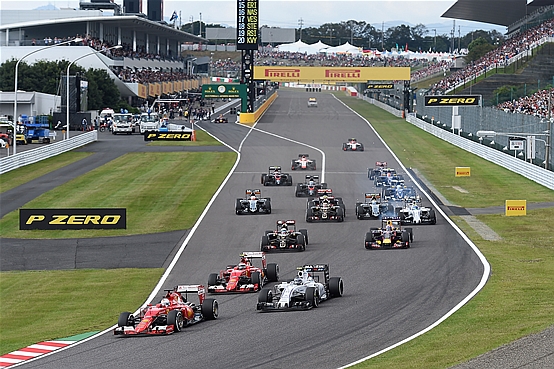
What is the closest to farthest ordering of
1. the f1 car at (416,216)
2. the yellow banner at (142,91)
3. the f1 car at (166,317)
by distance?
1. the f1 car at (166,317)
2. the f1 car at (416,216)
3. the yellow banner at (142,91)

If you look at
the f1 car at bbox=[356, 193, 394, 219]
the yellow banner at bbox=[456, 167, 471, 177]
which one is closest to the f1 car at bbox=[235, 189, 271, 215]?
the f1 car at bbox=[356, 193, 394, 219]

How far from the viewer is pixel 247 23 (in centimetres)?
9650

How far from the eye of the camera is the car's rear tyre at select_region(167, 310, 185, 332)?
67.8 feet

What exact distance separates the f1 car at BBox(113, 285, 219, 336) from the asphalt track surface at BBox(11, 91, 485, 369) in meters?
0.24

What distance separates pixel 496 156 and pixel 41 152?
3056 centimetres

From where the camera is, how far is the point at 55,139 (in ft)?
262

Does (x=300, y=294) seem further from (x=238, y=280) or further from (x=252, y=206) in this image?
(x=252, y=206)

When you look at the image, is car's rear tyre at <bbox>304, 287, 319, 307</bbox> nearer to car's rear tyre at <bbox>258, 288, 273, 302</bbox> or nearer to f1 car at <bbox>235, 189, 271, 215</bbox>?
car's rear tyre at <bbox>258, 288, 273, 302</bbox>

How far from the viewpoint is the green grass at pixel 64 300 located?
2258 cm

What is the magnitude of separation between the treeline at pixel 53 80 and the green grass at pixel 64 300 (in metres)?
79.9

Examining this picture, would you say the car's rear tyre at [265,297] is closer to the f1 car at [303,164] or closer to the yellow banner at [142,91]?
the f1 car at [303,164]

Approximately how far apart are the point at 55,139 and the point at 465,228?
50.9 m

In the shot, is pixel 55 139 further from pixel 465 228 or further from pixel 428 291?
pixel 428 291

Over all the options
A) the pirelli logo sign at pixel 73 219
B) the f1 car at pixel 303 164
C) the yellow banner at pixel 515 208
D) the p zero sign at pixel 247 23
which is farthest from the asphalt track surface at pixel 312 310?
the p zero sign at pixel 247 23
